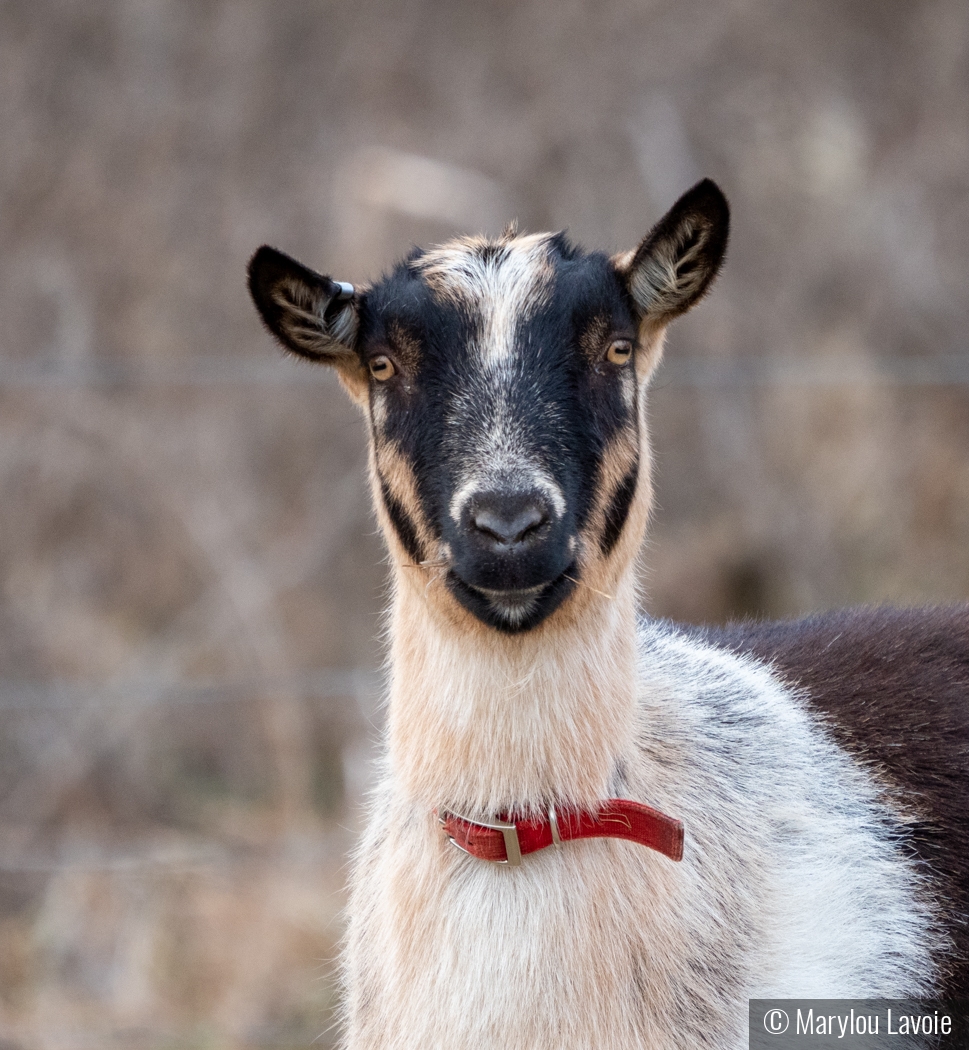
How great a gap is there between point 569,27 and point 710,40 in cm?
141

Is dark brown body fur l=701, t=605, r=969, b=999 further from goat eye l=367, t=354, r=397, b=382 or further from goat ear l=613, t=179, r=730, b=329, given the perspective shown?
goat eye l=367, t=354, r=397, b=382

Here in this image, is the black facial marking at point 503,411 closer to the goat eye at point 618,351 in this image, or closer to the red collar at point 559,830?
the goat eye at point 618,351

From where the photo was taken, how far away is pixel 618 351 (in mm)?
3428

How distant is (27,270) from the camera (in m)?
11.0

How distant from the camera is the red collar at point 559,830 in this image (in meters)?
Result: 3.23

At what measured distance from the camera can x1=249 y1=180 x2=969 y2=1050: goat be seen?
3170mm

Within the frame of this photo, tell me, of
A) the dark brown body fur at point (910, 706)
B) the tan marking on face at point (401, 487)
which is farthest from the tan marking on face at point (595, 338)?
the dark brown body fur at point (910, 706)

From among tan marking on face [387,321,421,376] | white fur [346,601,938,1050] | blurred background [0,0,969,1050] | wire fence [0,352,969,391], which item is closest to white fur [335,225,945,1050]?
white fur [346,601,938,1050]

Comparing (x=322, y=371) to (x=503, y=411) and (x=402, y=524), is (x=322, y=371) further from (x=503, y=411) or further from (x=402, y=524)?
(x=503, y=411)

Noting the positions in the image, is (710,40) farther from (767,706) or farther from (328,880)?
(767,706)

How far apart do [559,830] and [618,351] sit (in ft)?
4.08

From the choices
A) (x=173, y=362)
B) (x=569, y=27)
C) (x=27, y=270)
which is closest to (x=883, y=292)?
(x=569, y=27)

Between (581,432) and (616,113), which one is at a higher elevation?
(616,113)

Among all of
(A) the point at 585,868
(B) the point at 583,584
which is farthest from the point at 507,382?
(A) the point at 585,868
